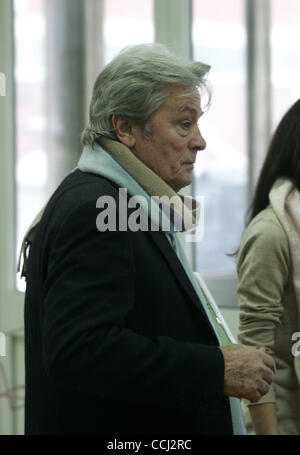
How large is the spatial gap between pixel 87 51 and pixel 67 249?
2.09m

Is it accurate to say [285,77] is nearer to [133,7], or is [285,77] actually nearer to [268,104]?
[268,104]

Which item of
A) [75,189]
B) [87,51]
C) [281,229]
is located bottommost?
[281,229]

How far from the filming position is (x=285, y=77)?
7.70 ft

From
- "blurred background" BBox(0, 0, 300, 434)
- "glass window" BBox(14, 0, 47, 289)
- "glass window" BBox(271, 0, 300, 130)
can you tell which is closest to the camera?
"glass window" BBox(271, 0, 300, 130)

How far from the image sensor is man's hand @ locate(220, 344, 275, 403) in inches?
47.3

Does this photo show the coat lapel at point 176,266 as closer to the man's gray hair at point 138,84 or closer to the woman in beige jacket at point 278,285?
the man's gray hair at point 138,84

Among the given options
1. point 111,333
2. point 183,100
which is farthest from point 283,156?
point 111,333

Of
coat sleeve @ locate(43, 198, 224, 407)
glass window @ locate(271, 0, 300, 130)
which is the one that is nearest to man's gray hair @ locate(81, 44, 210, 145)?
coat sleeve @ locate(43, 198, 224, 407)

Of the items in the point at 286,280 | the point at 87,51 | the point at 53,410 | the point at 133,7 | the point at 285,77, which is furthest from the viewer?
the point at 87,51

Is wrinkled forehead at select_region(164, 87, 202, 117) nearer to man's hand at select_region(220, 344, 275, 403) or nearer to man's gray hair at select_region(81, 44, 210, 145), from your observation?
man's gray hair at select_region(81, 44, 210, 145)

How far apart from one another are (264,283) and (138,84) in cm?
54

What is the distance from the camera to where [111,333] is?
1.12 meters

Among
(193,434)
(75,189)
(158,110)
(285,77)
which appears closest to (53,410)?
(193,434)

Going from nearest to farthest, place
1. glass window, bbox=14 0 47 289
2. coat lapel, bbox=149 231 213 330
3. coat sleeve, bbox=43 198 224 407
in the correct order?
A: 1. coat sleeve, bbox=43 198 224 407
2. coat lapel, bbox=149 231 213 330
3. glass window, bbox=14 0 47 289
